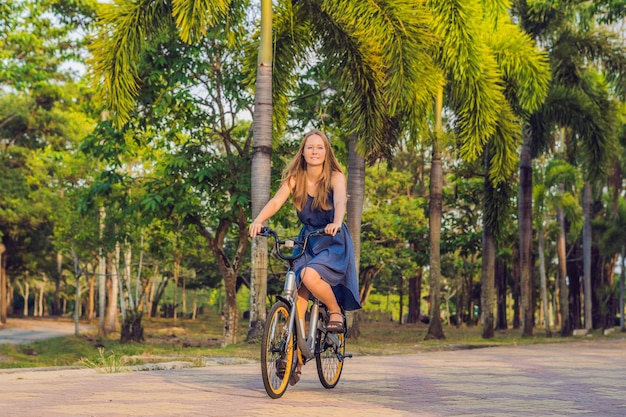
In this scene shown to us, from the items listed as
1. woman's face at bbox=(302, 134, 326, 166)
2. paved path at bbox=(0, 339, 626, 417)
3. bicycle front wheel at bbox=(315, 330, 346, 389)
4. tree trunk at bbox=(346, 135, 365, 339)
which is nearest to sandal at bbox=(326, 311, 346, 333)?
bicycle front wheel at bbox=(315, 330, 346, 389)

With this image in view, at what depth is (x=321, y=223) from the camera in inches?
301

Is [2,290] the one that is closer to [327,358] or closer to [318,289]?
[327,358]

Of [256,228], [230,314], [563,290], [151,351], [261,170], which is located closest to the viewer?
[256,228]

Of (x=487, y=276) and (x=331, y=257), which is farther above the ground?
(x=487, y=276)

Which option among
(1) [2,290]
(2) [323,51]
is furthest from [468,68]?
(1) [2,290]

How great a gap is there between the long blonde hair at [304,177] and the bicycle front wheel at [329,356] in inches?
43.8

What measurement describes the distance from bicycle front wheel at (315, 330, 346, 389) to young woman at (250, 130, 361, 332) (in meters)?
0.18

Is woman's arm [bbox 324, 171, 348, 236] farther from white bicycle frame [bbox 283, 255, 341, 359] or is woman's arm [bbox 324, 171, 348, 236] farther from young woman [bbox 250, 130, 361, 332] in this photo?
white bicycle frame [bbox 283, 255, 341, 359]

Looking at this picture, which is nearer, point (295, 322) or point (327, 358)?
point (295, 322)

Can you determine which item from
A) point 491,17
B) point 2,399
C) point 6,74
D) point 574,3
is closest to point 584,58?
point 574,3

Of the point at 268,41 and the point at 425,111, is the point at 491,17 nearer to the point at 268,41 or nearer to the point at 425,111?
the point at 425,111

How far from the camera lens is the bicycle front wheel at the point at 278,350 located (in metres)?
6.91

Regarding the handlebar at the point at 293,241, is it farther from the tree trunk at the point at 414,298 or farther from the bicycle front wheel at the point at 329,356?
the tree trunk at the point at 414,298

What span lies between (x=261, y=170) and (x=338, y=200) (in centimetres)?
927
